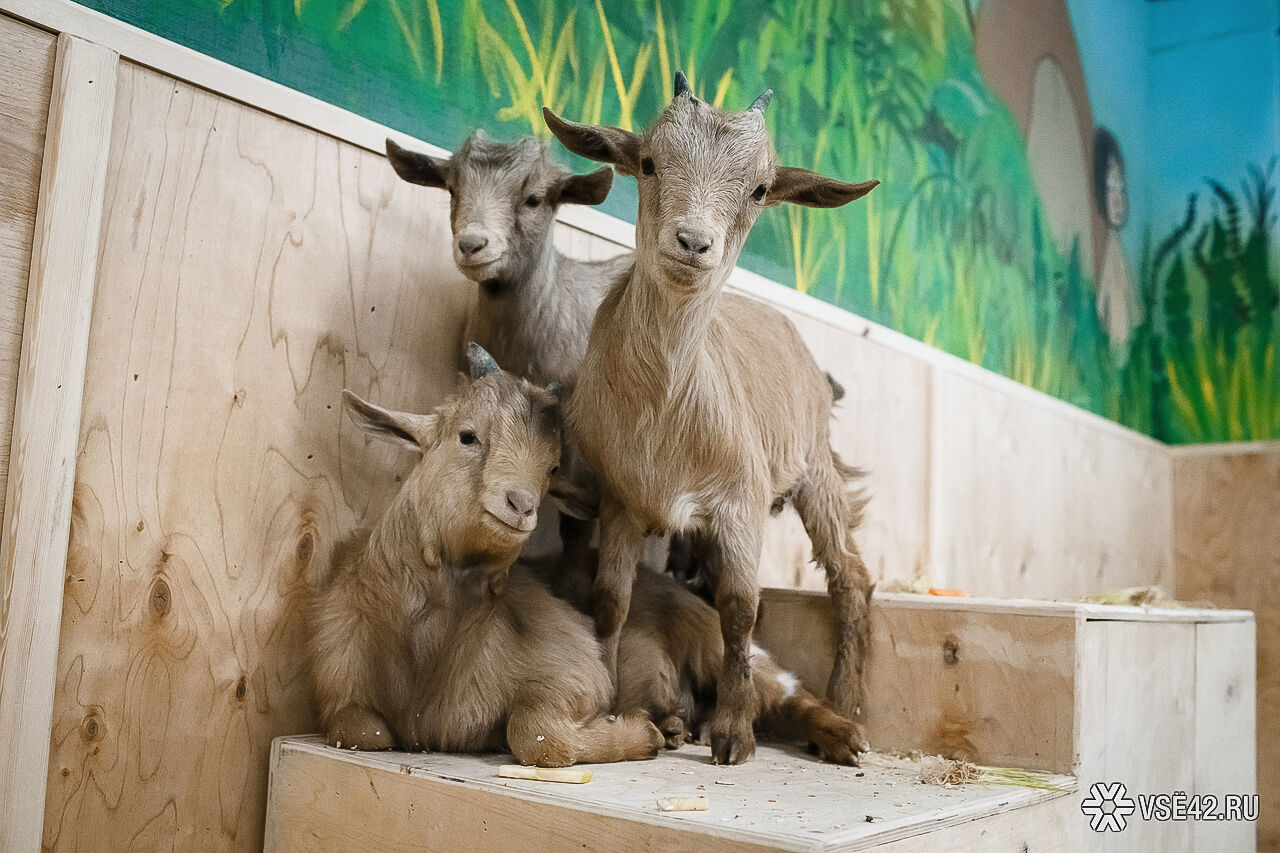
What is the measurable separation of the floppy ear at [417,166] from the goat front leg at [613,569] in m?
0.74

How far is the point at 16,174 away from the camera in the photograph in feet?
5.87

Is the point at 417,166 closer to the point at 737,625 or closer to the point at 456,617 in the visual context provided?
the point at 456,617

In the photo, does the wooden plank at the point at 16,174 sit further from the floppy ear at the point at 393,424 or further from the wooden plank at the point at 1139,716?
the wooden plank at the point at 1139,716

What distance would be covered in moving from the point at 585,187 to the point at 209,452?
0.91m

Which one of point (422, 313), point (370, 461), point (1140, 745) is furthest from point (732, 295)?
point (1140, 745)

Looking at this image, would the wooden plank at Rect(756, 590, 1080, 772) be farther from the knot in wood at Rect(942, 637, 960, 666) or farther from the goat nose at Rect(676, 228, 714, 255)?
the goat nose at Rect(676, 228, 714, 255)

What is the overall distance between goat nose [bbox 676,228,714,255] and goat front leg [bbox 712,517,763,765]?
57 centimetres

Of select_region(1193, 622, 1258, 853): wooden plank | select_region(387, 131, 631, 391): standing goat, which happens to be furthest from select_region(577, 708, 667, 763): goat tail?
select_region(1193, 622, 1258, 853): wooden plank

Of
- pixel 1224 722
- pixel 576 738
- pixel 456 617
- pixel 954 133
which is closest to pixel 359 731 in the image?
pixel 456 617

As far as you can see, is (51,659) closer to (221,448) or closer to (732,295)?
(221,448)

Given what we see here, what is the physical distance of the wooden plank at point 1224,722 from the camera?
2.89m

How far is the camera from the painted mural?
2.55 metres

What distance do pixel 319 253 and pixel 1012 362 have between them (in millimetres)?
3801
